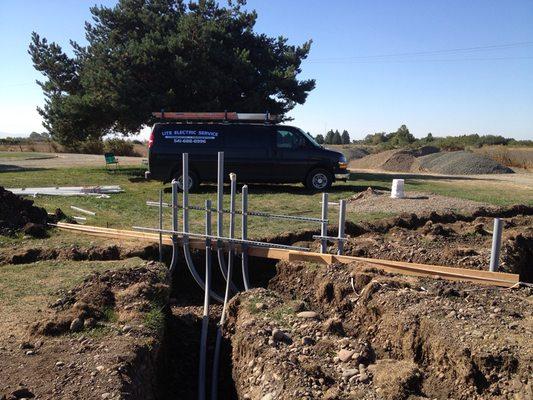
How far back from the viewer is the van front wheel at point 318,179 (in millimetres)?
14047

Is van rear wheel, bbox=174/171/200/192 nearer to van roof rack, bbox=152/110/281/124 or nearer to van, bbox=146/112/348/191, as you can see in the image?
van, bbox=146/112/348/191

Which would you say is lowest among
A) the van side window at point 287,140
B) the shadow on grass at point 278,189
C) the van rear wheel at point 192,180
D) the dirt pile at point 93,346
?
the dirt pile at point 93,346

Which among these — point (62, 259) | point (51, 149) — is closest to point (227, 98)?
point (62, 259)

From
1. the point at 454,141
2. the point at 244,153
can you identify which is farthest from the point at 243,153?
the point at 454,141

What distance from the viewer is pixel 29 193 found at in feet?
41.2

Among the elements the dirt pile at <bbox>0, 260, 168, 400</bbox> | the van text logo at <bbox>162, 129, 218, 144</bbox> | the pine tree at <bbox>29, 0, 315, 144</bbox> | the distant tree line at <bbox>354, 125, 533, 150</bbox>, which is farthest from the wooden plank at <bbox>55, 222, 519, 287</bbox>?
the distant tree line at <bbox>354, 125, 533, 150</bbox>

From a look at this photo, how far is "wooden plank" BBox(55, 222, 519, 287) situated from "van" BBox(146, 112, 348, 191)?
563 cm

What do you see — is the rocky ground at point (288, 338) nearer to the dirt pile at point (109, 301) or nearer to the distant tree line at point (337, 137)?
the dirt pile at point (109, 301)

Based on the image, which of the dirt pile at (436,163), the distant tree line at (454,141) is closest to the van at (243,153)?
the dirt pile at (436,163)

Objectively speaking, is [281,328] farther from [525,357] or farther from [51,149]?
[51,149]

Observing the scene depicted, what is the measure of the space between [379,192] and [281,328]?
8962 millimetres

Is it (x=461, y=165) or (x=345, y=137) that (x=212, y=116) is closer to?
(x=461, y=165)

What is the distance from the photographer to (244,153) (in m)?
13.9

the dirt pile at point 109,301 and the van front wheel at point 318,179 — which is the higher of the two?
the van front wheel at point 318,179
